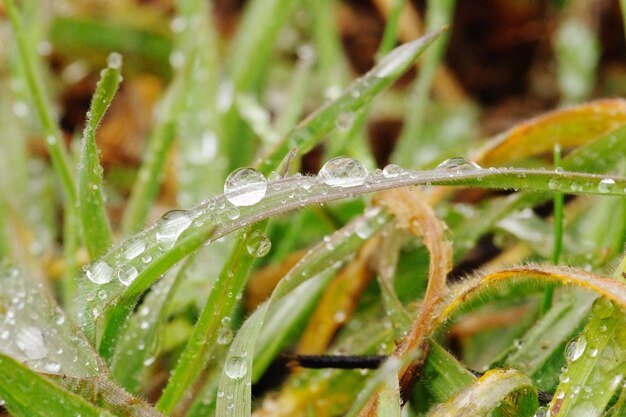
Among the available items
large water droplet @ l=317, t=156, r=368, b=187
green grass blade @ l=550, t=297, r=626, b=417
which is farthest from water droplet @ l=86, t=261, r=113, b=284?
green grass blade @ l=550, t=297, r=626, b=417

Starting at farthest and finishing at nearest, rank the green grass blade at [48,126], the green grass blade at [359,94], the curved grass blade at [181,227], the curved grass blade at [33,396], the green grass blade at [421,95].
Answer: the green grass blade at [421,95]
the green grass blade at [48,126]
the green grass blade at [359,94]
the curved grass blade at [181,227]
the curved grass blade at [33,396]

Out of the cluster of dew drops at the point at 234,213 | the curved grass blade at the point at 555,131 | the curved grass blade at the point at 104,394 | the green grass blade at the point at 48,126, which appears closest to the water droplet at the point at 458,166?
the cluster of dew drops at the point at 234,213

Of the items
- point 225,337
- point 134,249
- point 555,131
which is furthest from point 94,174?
point 555,131

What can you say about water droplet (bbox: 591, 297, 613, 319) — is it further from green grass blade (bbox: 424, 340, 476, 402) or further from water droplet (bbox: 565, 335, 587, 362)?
green grass blade (bbox: 424, 340, 476, 402)

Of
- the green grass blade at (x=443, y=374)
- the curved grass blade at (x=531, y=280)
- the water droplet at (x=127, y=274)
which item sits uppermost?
the water droplet at (x=127, y=274)

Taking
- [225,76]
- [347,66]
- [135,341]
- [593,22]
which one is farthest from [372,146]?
[135,341]

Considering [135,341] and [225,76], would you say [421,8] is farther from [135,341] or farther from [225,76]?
[135,341]

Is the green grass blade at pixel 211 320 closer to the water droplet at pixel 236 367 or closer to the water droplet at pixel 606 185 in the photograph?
the water droplet at pixel 236 367
